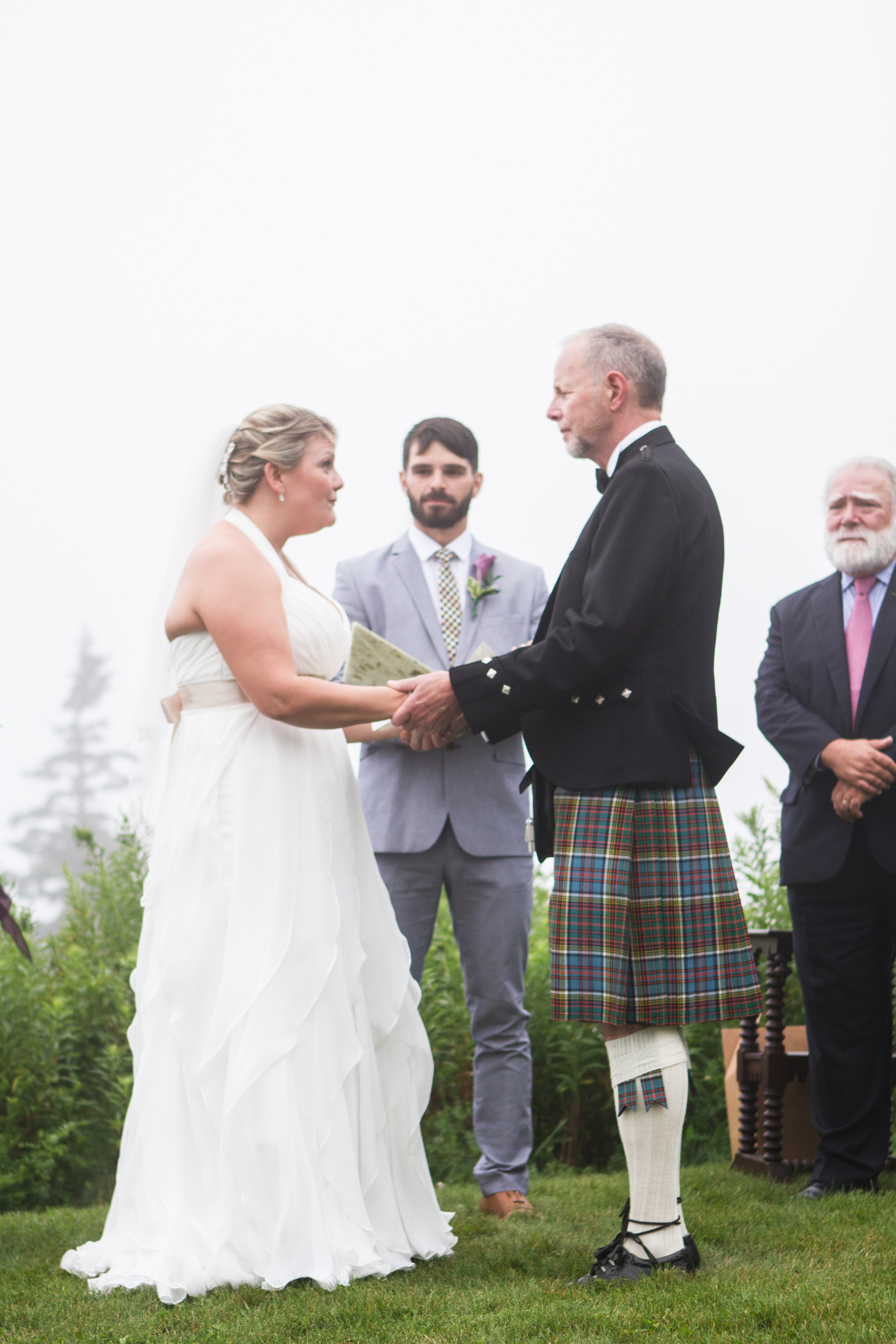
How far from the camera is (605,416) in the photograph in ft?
9.34

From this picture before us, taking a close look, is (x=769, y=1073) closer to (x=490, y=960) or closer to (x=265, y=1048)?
(x=490, y=960)

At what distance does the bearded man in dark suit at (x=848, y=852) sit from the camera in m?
3.54

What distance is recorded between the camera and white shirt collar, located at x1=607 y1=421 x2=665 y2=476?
281 centimetres

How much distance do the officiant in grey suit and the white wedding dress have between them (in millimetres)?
457

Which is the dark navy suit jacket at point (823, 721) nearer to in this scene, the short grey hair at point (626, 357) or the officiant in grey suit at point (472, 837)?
the officiant in grey suit at point (472, 837)

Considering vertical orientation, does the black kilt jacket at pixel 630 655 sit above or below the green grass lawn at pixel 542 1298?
above

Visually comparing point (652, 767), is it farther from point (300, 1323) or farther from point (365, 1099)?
point (300, 1323)

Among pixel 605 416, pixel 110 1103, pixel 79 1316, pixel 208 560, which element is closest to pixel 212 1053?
pixel 79 1316

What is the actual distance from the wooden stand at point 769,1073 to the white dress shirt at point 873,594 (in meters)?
1.09

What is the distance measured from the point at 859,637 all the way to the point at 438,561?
54.0 inches

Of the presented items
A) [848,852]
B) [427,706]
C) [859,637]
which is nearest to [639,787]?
[427,706]

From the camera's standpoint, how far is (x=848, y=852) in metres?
3.59

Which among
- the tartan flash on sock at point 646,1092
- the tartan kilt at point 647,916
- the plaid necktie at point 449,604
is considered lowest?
the tartan flash on sock at point 646,1092

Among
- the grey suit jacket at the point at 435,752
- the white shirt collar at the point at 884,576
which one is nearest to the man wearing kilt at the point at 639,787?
the grey suit jacket at the point at 435,752
